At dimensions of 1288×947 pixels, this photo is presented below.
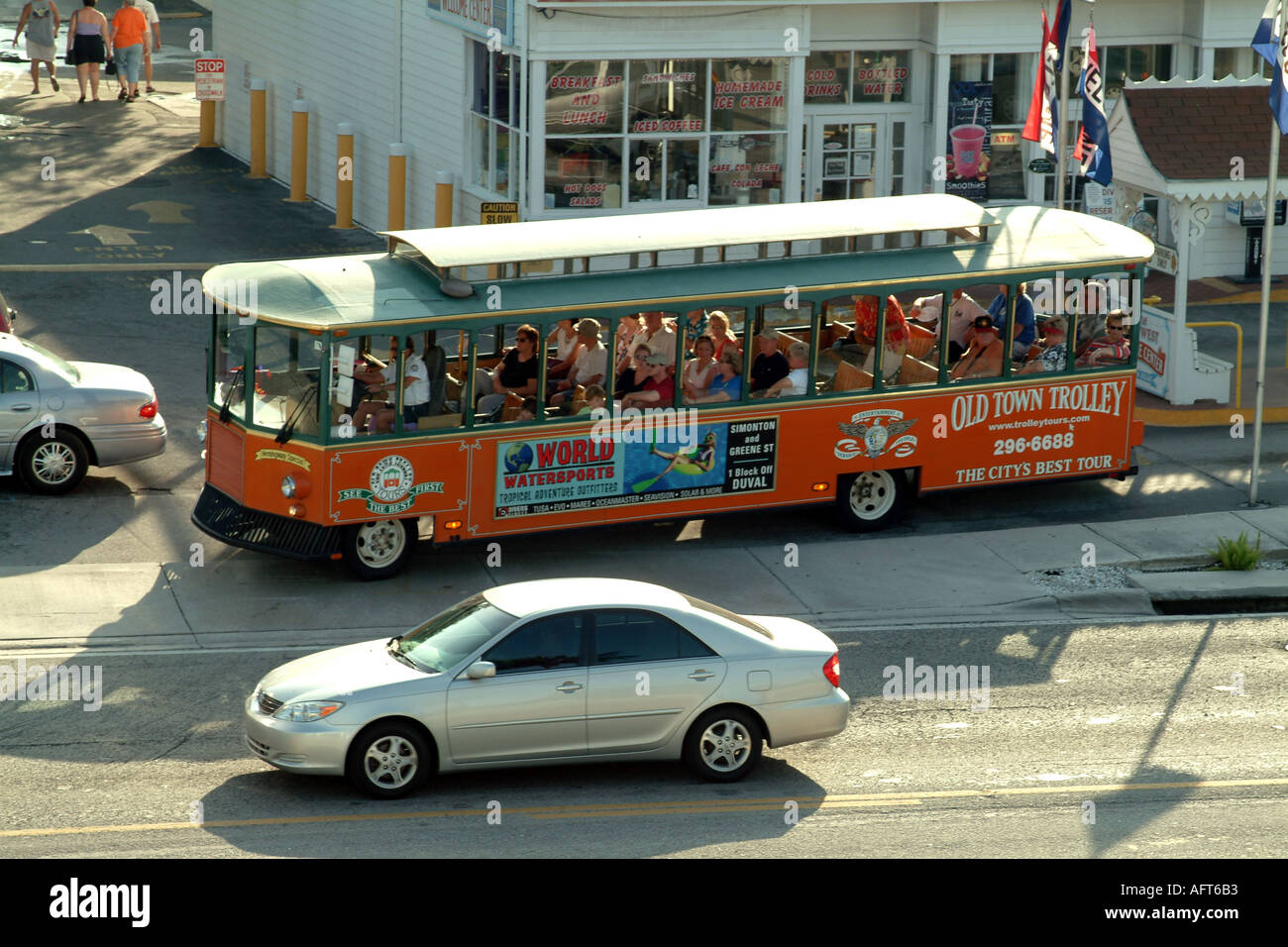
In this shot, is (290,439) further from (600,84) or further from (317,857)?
(600,84)

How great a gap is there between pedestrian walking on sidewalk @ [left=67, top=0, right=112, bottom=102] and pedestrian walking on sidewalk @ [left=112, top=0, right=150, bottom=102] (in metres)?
0.31

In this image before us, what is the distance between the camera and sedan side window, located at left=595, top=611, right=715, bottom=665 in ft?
37.2

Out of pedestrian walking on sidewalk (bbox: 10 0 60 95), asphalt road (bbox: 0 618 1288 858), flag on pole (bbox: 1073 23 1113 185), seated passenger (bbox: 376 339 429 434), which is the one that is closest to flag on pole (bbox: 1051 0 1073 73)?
flag on pole (bbox: 1073 23 1113 185)

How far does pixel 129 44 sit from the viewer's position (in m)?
37.8

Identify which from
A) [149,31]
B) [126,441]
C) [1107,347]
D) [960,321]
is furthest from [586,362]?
[149,31]

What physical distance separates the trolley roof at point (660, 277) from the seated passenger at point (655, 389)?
0.58 metres

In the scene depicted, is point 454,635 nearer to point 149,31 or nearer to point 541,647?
point 541,647

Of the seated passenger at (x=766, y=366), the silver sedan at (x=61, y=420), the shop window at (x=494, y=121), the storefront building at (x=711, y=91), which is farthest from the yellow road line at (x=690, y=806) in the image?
the shop window at (x=494, y=121)

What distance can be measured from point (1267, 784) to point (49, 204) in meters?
24.2

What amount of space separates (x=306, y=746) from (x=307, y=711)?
0.73 feet

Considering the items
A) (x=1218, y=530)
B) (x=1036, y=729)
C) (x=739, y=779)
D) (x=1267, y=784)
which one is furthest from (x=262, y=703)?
(x=1218, y=530)

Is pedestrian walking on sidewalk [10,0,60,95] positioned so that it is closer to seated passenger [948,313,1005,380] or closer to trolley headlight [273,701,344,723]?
seated passenger [948,313,1005,380]
